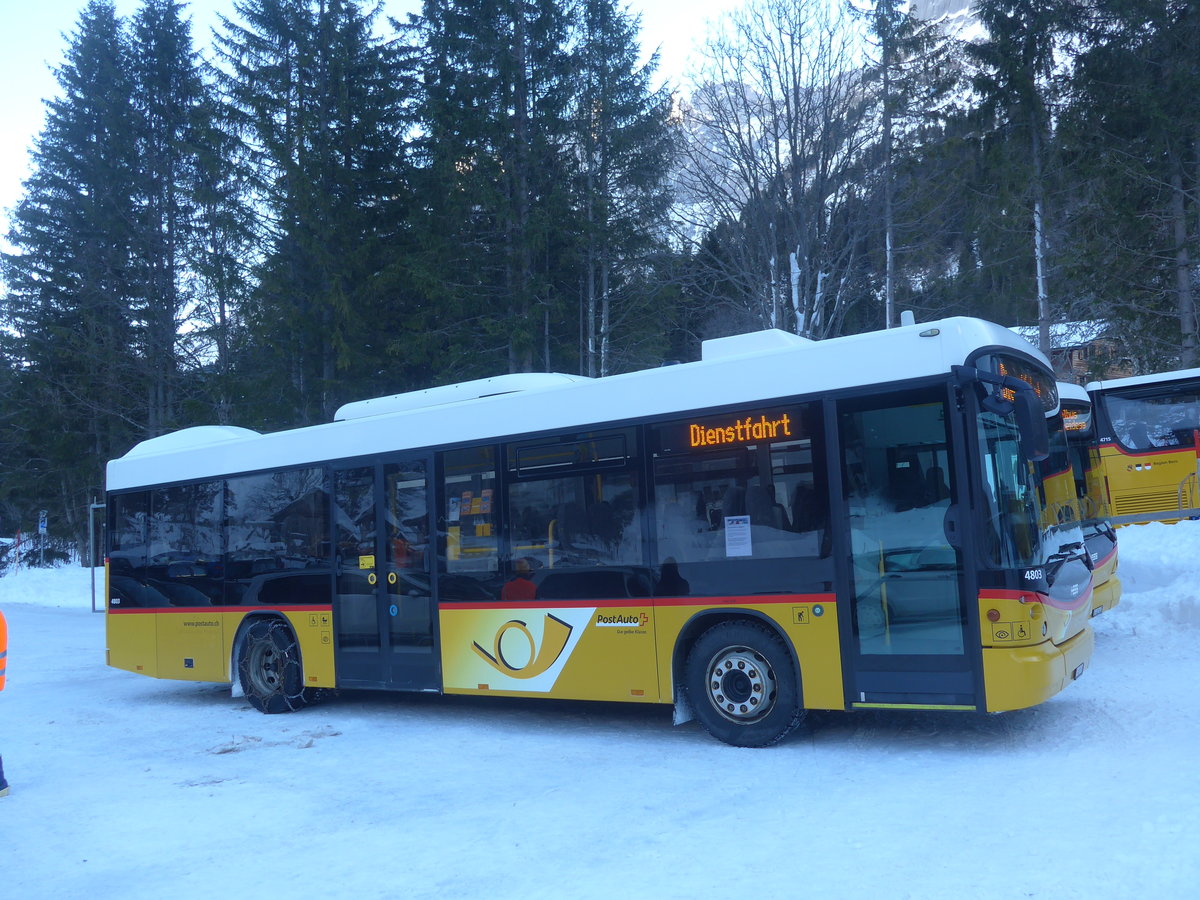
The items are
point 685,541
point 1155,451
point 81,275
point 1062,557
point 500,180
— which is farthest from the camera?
point 81,275

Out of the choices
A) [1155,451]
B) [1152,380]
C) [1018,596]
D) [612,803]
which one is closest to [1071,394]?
[1155,451]

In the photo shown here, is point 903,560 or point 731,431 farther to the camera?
point 731,431

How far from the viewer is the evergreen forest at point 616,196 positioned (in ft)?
69.7

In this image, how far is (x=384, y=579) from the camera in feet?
34.1

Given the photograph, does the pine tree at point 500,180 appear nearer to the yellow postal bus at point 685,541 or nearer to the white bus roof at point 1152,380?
the white bus roof at point 1152,380

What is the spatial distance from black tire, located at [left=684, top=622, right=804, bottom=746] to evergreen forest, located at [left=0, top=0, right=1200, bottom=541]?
12.8 metres

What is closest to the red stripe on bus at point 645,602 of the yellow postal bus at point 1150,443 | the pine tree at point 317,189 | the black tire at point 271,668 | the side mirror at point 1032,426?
the side mirror at point 1032,426

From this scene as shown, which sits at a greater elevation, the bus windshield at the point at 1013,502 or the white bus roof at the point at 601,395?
the white bus roof at the point at 601,395

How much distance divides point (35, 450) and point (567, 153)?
23.3m

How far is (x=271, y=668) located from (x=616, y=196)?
637 inches

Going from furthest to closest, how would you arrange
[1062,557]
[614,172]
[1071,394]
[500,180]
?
[500,180] < [614,172] < [1071,394] < [1062,557]

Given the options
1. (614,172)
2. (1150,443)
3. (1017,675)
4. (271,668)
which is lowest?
(271,668)

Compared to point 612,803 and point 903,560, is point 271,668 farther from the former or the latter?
point 903,560

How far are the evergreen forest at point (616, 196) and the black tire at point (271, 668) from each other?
475 inches
